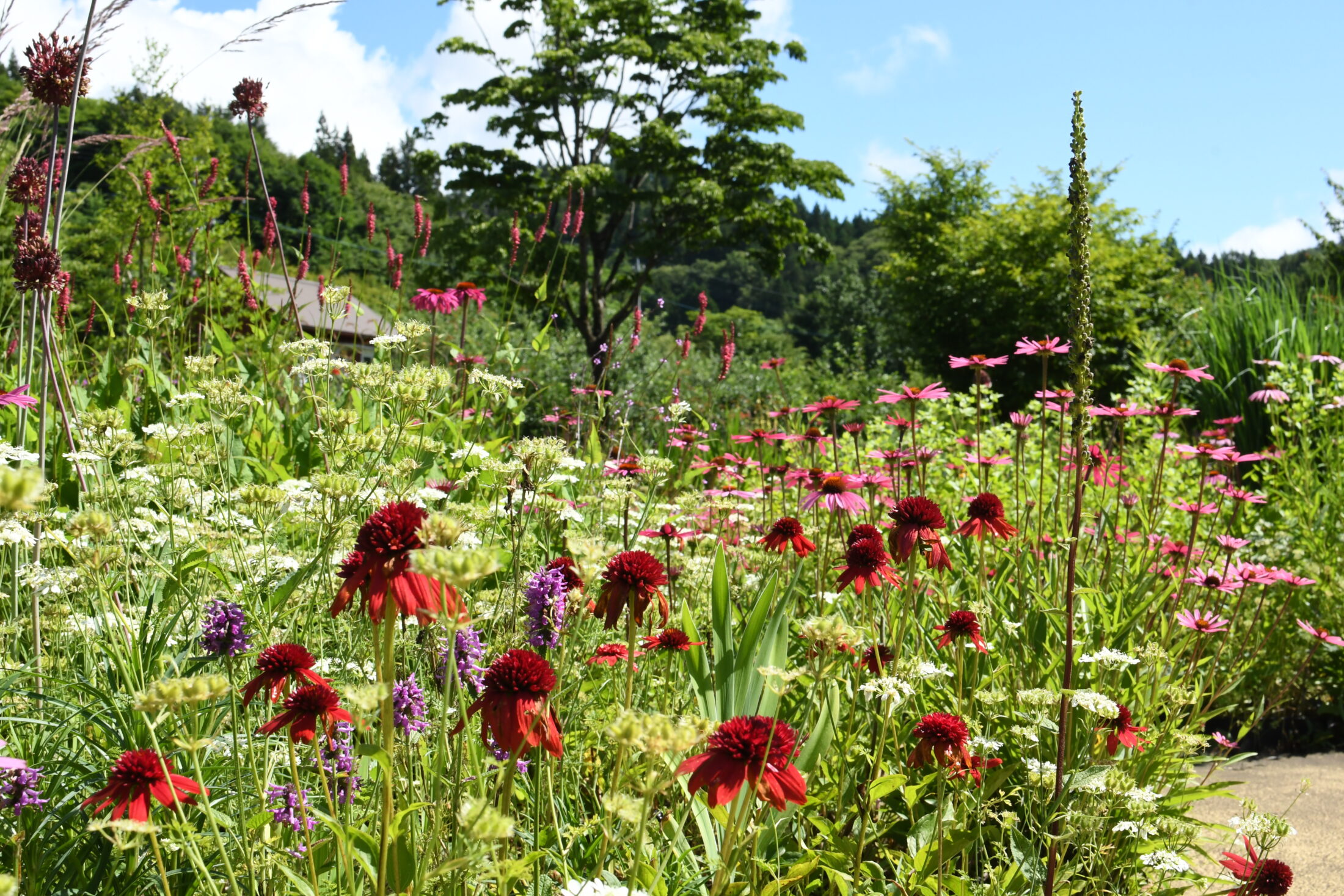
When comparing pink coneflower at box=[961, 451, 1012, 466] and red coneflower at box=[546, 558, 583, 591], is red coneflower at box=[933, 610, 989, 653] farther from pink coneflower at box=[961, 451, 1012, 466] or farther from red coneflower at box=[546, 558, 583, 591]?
pink coneflower at box=[961, 451, 1012, 466]

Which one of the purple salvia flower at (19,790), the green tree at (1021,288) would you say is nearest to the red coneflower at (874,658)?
the purple salvia flower at (19,790)

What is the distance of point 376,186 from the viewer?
38812mm

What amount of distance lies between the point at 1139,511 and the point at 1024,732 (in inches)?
92.6

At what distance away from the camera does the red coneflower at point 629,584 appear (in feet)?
4.66

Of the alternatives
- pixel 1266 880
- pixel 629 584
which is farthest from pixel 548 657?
pixel 1266 880

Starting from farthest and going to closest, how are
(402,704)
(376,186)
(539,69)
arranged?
1. (376,186)
2. (539,69)
3. (402,704)

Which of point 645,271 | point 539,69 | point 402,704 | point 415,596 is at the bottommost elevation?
point 402,704

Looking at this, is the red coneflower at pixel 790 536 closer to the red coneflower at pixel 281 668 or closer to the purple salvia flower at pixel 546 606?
the purple salvia flower at pixel 546 606

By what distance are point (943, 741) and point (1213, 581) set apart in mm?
1594

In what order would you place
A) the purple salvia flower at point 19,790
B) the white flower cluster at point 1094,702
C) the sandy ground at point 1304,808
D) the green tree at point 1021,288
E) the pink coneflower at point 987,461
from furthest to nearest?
the green tree at point 1021,288, the pink coneflower at point 987,461, the sandy ground at point 1304,808, the white flower cluster at point 1094,702, the purple salvia flower at point 19,790

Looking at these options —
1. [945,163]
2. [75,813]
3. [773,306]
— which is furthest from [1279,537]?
[773,306]

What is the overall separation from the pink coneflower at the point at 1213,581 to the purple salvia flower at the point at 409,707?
2.34 meters

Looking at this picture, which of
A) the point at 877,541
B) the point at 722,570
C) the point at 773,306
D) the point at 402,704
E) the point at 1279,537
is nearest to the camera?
the point at 402,704

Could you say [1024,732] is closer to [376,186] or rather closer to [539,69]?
[539,69]
